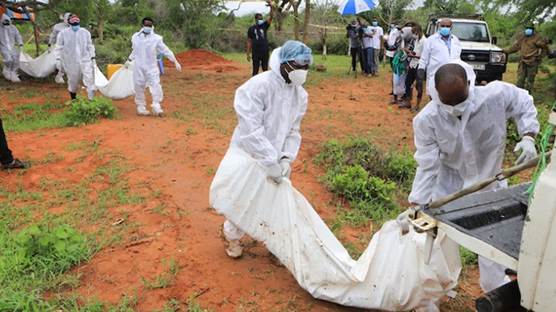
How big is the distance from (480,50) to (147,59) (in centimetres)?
682

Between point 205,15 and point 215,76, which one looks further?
point 205,15

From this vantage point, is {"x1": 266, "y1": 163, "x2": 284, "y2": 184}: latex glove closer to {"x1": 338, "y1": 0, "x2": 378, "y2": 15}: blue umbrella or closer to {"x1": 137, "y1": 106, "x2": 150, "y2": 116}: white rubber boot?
{"x1": 137, "y1": 106, "x2": 150, "y2": 116}: white rubber boot

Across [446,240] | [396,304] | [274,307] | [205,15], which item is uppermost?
[205,15]

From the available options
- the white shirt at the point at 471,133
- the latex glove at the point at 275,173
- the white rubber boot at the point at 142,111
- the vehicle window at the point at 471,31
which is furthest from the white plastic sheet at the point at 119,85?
the vehicle window at the point at 471,31

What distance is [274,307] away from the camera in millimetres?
2949

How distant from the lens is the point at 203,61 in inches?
647

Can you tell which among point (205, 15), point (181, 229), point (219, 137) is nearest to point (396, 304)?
point (181, 229)

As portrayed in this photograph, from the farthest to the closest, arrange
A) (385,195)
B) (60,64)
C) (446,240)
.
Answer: (60,64)
(385,195)
(446,240)

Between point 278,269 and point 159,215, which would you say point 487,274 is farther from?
point 159,215

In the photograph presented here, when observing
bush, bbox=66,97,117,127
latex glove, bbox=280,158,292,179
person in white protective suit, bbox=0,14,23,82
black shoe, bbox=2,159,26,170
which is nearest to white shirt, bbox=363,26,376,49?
bush, bbox=66,97,117,127

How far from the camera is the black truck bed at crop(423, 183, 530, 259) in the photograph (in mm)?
1850

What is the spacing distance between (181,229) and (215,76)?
31.7 ft

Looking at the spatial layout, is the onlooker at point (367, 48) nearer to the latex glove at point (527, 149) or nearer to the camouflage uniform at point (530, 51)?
the camouflage uniform at point (530, 51)

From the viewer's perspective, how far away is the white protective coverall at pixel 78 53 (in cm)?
802
